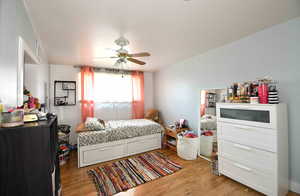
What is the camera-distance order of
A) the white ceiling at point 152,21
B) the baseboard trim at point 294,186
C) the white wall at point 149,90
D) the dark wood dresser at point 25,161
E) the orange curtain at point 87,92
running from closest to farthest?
the dark wood dresser at point 25,161
the white ceiling at point 152,21
the baseboard trim at point 294,186
the orange curtain at point 87,92
the white wall at point 149,90

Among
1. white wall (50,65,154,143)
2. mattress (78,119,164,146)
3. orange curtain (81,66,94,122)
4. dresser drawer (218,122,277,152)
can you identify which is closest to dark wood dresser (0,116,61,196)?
mattress (78,119,164,146)

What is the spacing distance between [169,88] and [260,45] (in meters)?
2.49

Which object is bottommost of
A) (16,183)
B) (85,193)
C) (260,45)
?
(85,193)

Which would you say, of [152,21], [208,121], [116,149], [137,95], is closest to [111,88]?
[137,95]

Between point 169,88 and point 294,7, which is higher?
point 294,7

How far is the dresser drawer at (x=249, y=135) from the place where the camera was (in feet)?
5.45

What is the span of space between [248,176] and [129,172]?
6.40ft


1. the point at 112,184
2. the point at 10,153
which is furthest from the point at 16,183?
the point at 112,184

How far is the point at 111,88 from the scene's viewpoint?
4242 mm

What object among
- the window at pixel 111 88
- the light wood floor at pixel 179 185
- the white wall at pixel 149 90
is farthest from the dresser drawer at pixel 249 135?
the window at pixel 111 88

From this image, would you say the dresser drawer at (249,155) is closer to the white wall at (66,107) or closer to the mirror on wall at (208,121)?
the mirror on wall at (208,121)

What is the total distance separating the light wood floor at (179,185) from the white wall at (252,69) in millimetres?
912

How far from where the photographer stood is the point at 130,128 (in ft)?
10.4

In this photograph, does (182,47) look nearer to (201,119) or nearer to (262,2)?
(262,2)
